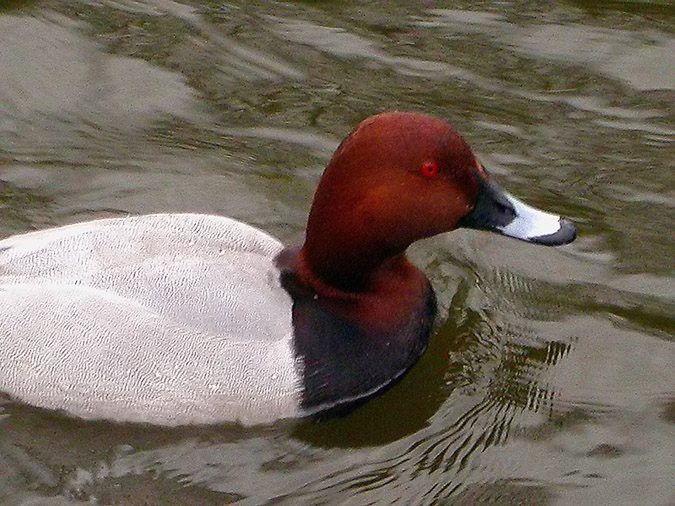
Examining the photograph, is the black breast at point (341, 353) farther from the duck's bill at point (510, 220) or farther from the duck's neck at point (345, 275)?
the duck's bill at point (510, 220)

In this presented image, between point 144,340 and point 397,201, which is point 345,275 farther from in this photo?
point 144,340

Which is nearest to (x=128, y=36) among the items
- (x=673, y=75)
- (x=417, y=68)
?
(x=417, y=68)

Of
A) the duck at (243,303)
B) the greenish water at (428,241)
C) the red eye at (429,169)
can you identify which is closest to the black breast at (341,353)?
the duck at (243,303)

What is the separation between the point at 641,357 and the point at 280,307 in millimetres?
1585

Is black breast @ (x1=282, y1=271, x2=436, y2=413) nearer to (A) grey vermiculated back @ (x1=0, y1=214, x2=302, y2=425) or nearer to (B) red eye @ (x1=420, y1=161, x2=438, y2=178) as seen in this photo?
(A) grey vermiculated back @ (x1=0, y1=214, x2=302, y2=425)

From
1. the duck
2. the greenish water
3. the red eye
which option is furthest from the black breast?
the red eye

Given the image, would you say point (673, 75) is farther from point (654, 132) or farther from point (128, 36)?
point (128, 36)

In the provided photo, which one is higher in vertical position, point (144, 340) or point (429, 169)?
point (429, 169)

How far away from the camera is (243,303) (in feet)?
15.8

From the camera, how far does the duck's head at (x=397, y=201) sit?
468 cm

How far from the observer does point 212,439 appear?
15.8ft

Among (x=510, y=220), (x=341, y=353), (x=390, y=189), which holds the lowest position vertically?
(x=341, y=353)

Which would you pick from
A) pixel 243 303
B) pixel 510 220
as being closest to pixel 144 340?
pixel 243 303

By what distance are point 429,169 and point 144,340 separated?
3.85ft
